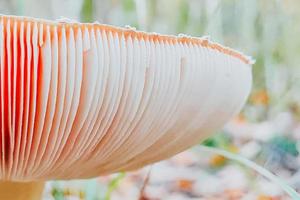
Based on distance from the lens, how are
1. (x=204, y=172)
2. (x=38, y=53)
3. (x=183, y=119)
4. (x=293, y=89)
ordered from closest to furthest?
1. (x=38, y=53)
2. (x=183, y=119)
3. (x=204, y=172)
4. (x=293, y=89)

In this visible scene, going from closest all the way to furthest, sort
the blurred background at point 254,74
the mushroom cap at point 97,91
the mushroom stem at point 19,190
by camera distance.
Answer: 1. the mushroom cap at point 97,91
2. the mushroom stem at point 19,190
3. the blurred background at point 254,74

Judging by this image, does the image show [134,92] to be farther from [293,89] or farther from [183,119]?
[293,89]

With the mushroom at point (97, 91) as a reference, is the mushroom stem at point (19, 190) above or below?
below

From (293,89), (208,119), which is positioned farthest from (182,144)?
(293,89)

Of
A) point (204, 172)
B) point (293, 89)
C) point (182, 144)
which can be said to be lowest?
point (204, 172)

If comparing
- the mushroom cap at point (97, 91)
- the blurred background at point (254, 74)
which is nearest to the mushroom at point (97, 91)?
the mushroom cap at point (97, 91)

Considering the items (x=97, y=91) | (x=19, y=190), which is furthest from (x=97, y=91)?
(x=19, y=190)

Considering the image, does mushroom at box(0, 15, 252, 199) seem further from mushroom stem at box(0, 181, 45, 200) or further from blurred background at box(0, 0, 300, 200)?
blurred background at box(0, 0, 300, 200)

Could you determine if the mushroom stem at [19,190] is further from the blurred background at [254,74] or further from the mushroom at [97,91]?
the blurred background at [254,74]
